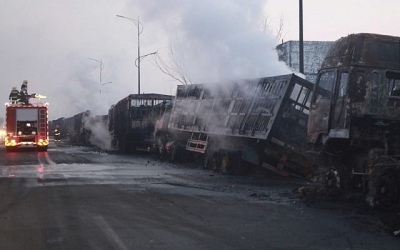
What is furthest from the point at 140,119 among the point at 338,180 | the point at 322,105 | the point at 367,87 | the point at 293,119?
the point at 367,87

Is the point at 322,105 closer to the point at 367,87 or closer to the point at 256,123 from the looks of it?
the point at 367,87

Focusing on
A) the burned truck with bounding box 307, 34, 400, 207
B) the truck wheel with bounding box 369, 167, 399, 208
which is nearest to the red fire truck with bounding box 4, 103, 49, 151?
the burned truck with bounding box 307, 34, 400, 207

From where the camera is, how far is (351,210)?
11.1 meters

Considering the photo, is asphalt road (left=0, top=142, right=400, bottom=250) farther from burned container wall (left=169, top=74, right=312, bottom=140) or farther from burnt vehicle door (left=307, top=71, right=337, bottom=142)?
burned container wall (left=169, top=74, right=312, bottom=140)

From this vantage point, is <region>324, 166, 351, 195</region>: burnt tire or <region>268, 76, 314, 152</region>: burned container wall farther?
<region>268, 76, 314, 152</region>: burned container wall

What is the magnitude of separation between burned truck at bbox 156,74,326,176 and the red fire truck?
1866 cm

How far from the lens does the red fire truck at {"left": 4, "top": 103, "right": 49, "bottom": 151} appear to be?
4000cm

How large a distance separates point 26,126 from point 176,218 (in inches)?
1275

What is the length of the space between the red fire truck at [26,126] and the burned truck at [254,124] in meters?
18.7

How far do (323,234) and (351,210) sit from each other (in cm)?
248

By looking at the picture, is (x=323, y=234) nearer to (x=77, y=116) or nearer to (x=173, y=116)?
(x=173, y=116)

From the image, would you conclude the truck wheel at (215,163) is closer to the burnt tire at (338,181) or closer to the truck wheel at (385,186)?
the burnt tire at (338,181)

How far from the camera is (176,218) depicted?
1013cm

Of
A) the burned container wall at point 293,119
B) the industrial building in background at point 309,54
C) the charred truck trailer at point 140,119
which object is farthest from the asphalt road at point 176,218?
the industrial building in background at point 309,54
